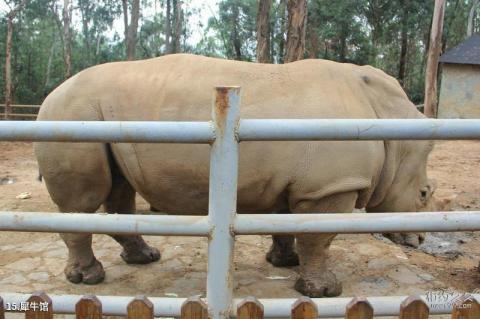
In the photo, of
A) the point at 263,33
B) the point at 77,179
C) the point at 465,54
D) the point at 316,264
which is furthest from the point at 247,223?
the point at 465,54

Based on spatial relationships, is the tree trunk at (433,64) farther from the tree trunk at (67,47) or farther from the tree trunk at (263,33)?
the tree trunk at (67,47)

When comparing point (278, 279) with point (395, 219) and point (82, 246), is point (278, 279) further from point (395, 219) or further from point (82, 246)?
point (395, 219)

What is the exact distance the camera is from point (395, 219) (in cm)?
206

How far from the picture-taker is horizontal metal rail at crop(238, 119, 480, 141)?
1.99 metres

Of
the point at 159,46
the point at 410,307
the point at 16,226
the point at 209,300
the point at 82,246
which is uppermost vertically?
the point at 159,46

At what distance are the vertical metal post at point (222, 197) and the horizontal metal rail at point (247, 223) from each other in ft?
0.16

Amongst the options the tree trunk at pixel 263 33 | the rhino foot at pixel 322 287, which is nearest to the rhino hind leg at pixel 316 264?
the rhino foot at pixel 322 287

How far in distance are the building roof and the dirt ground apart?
552 inches

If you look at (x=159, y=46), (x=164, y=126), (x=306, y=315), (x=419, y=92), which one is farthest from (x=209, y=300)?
(x=159, y=46)

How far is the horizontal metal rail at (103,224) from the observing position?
2023 millimetres

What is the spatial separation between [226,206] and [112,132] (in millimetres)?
545

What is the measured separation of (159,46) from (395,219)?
141 ft

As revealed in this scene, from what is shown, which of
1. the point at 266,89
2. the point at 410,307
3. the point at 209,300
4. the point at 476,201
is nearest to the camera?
the point at 410,307

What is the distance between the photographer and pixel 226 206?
2.02 m
